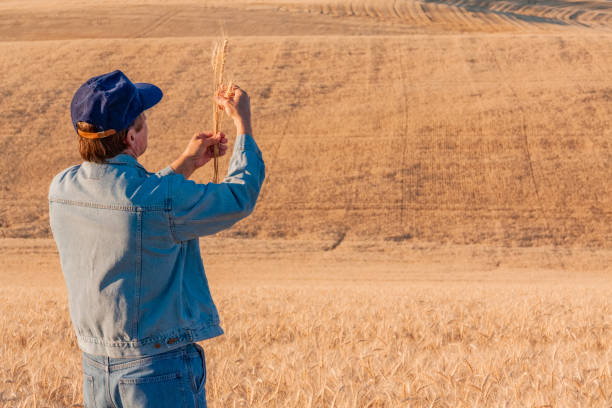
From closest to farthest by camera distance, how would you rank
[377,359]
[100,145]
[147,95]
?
[100,145], [147,95], [377,359]

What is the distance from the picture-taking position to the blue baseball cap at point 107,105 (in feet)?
7.55

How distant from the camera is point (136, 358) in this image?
2.31 meters

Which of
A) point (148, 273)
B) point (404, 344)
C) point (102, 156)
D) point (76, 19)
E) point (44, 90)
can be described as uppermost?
point (102, 156)

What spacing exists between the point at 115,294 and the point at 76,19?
190 feet

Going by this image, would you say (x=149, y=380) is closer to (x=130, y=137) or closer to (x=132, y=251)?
(x=132, y=251)

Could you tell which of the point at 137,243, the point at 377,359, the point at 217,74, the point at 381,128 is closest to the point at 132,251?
the point at 137,243

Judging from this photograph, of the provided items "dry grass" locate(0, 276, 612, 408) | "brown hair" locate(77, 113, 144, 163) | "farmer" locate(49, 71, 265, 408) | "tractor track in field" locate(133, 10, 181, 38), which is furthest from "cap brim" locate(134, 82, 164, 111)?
"tractor track in field" locate(133, 10, 181, 38)

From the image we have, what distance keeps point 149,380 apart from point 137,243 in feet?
1.44

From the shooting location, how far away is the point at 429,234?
74.5 ft

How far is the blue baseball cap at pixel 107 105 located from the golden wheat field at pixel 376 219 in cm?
153

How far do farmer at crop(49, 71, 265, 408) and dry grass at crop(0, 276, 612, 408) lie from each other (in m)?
1.08

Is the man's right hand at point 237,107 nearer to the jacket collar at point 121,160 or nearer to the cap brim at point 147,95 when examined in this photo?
the cap brim at point 147,95

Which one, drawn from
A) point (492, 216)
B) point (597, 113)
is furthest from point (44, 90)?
point (597, 113)

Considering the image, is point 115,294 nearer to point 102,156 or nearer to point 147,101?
point 102,156
